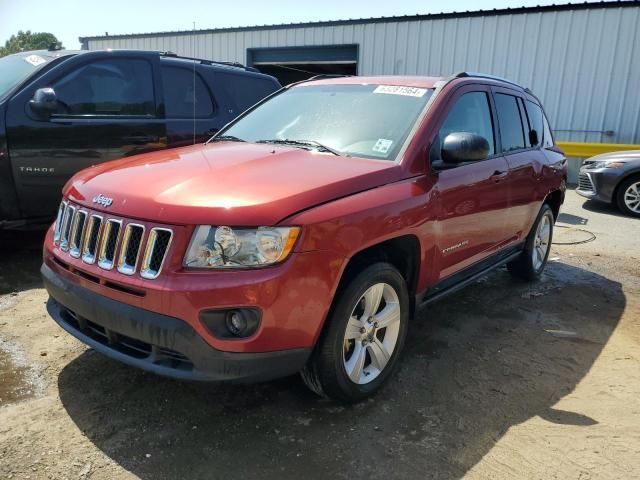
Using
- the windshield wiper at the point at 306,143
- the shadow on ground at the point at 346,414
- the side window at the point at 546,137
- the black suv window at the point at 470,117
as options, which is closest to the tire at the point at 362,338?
the shadow on ground at the point at 346,414

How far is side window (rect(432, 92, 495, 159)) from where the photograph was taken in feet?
11.7

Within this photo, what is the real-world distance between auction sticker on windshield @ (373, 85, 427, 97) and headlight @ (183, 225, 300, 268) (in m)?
1.71

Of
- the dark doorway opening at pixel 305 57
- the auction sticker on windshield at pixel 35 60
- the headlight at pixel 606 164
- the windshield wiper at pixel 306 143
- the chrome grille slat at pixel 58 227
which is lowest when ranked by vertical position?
the headlight at pixel 606 164

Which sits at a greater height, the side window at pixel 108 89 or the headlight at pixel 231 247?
the side window at pixel 108 89

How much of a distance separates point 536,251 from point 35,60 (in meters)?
5.21

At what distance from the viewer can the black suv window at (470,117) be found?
3.61 meters

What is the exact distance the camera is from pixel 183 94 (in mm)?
5977

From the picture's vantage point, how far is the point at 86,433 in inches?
105

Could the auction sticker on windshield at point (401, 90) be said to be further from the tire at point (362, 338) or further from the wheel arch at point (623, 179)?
the wheel arch at point (623, 179)

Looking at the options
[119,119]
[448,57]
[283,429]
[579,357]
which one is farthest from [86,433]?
[448,57]

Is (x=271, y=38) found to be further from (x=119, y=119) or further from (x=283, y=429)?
(x=283, y=429)

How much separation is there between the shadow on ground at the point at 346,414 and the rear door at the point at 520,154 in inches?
43.2

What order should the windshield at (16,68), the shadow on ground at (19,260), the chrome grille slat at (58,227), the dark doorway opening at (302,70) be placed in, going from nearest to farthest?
1. the chrome grille slat at (58,227)
2. the shadow on ground at (19,260)
3. the windshield at (16,68)
4. the dark doorway opening at (302,70)

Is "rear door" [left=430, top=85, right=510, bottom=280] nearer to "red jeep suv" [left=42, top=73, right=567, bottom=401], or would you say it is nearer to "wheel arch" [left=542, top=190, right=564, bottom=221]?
"red jeep suv" [left=42, top=73, right=567, bottom=401]
